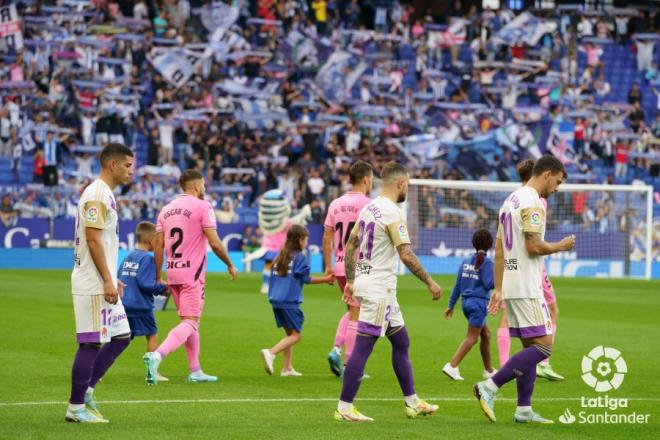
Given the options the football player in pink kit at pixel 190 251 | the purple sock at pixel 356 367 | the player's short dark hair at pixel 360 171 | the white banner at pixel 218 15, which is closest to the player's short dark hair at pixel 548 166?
the purple sock at pixel 356 367

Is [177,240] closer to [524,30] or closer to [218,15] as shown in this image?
[218,15]

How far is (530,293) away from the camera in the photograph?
8930mm

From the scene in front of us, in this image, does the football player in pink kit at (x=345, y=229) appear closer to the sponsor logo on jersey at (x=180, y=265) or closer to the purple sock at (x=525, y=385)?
the sponsor logo on jersey at (x=180, y=265)

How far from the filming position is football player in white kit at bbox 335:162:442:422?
8922 mm

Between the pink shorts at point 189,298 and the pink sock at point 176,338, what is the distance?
114mm

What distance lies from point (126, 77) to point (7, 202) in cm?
711

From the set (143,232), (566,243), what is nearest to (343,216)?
(143,232)

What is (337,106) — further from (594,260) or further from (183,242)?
(183,242)

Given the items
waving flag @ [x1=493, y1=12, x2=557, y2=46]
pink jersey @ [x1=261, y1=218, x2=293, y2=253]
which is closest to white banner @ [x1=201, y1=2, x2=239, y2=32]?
waving flag @ [x1=493, y1=12, x2=557, y2=46]

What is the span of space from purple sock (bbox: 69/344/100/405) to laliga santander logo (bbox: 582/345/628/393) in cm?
510

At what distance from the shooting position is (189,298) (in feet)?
38.4

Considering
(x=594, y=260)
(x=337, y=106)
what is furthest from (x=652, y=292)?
(x=337, y=106)

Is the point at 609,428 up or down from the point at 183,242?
down

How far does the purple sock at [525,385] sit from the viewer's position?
8914 millimetres
